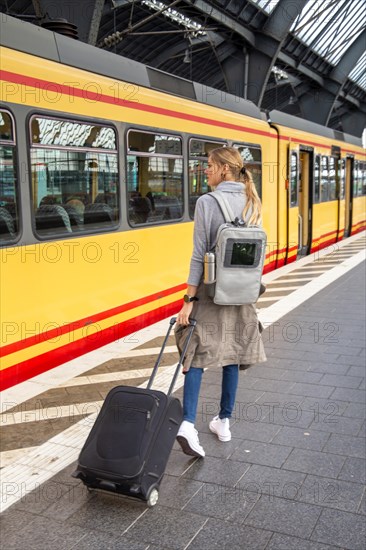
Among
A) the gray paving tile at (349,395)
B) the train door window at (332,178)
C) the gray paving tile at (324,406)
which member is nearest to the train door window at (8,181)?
the gray paving tile at (324,406)

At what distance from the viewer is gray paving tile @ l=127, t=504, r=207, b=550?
2.73 m

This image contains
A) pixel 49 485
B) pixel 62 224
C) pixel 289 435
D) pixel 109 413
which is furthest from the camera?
pixel 62 224

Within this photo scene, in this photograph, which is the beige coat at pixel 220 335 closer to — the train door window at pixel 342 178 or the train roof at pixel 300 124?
the train roof at pixel 300 124

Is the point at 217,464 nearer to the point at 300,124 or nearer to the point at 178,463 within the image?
the point at 178,463

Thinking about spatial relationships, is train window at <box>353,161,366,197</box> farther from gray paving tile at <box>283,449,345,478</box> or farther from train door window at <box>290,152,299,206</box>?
gray paving tile at <box>283,449,345,478</box>

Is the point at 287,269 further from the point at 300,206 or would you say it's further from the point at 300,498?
the point at 300,498

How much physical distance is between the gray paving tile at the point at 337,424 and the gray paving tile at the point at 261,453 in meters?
0.42

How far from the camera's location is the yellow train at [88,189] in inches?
185

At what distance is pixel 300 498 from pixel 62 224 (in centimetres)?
319

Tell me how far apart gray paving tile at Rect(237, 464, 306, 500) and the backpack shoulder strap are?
146 cm

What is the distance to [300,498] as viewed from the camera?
3086 millimetres

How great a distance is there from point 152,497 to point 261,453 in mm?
920

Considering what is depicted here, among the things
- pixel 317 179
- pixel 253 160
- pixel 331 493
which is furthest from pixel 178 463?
pixel 317 179

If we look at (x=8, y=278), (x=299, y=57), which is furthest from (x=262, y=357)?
(x=299, y=57)
